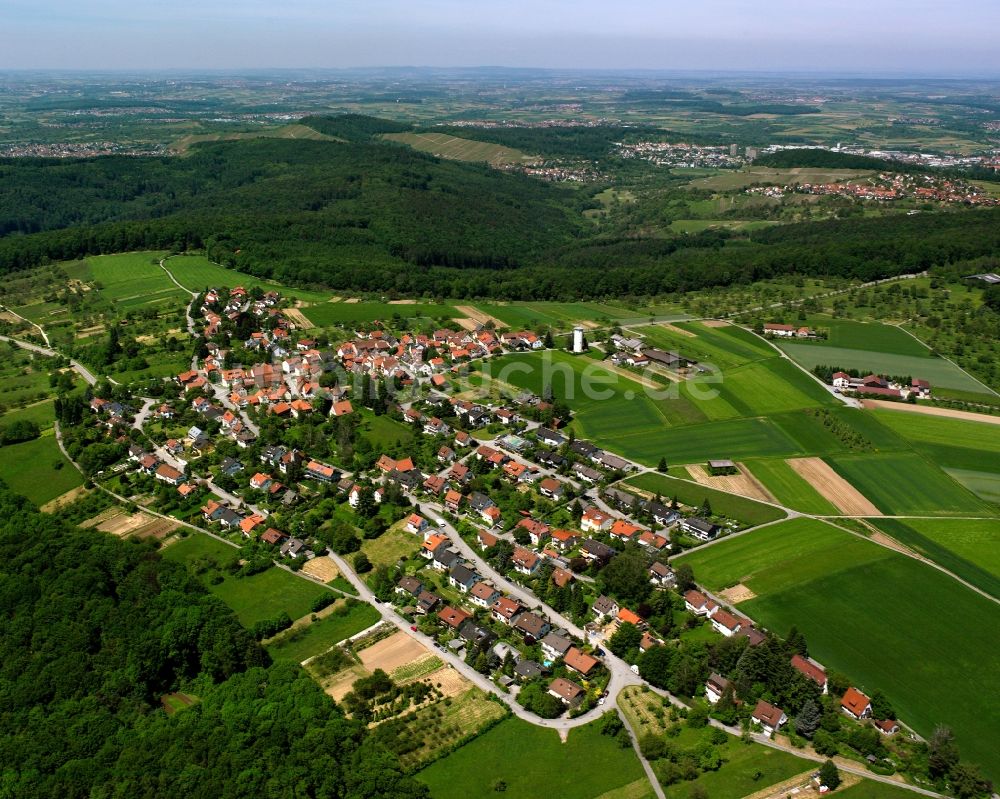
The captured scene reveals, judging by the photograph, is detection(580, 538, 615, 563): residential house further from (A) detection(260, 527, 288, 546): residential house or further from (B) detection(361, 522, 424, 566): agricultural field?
(A) detection(260, 527, 288, 546): residential house

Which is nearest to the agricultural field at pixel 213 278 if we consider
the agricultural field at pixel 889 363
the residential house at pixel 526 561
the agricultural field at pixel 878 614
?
the agricultural field at pixel 889 363

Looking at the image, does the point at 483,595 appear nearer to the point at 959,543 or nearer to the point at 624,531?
the point at 624,531

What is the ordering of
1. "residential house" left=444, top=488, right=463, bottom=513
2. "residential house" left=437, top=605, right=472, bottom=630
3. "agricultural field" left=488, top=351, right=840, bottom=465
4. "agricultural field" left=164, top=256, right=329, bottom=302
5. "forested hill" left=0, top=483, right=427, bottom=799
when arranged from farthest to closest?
"agricultural field" left=164, top=256, right=329, bottom=302, "agricultural field" left=488, top=351, right=840, bottom=465, "residential house" left=444, top=488, right=463, bottom=513, "residential house" left=437, top=605, right=472, bottom=630, "forested hill" left=0, top=483, right=427, bottom=799

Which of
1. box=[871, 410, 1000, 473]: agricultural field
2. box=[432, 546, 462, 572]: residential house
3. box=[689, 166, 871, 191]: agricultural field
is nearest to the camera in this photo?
box=[432, 546, 462, 572]: residential house

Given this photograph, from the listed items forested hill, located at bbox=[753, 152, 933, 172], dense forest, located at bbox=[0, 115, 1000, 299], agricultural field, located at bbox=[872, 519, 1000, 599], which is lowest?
agricultural field, located at bbox=[872, 519, 1000, 599]

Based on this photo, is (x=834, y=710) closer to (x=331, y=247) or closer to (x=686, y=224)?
(x=331, y=247)

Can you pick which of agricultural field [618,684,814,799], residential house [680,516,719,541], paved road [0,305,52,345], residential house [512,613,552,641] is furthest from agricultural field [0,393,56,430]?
agricultural field [618,684,814,799]

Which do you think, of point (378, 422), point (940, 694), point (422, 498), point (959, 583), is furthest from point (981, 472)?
point (378, 422)
